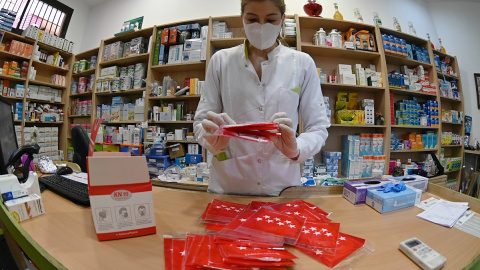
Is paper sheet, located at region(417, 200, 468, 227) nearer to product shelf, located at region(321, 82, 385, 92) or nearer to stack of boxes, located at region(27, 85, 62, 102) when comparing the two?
product shelf, located at region(321, 82, 385, 92)

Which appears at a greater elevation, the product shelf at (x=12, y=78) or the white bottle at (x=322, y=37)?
the white bottle at (x=322, y=37)

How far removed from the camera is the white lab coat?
963 millimetres

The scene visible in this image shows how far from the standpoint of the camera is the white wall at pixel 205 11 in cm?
282

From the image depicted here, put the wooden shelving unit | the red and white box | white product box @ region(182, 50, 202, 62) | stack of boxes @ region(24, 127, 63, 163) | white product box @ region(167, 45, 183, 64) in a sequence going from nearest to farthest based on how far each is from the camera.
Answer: the red and white box
white product box @ region(182, 50, 202, 62)
white product box @ region(167, 45, 183, 64)
the wooden shelving unit
stack of boxes @ region(24, 127, 63, 163)

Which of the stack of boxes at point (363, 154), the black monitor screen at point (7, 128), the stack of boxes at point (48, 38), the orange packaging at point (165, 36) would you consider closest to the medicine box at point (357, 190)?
the black monitor screen at point (7, 128)

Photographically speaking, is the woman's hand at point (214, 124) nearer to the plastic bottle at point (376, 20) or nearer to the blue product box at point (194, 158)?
the blue product box at point (194, 158)

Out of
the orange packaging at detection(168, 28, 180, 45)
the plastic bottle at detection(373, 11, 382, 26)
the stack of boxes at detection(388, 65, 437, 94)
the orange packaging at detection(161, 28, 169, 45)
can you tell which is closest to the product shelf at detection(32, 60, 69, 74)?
the orange packaging at detection(161, 28, 169, 45)

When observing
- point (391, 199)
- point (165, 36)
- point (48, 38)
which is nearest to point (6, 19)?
point (48, 38)

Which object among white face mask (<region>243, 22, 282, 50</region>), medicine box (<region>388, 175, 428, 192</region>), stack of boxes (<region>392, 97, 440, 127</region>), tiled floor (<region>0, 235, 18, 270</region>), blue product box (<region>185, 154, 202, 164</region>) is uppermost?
white face mask (<region>243, 22, 282, 50</region>)

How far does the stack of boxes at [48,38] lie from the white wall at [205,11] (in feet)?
2.78

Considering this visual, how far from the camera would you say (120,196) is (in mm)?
518

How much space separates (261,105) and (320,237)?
0.65m

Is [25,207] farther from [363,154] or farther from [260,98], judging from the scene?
[363,154]

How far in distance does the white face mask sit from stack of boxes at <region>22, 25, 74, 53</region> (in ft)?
16.8
